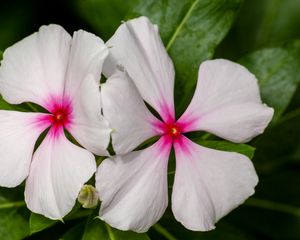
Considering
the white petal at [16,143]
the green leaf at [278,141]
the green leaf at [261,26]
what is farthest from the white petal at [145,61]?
the green leaf at [261,26]

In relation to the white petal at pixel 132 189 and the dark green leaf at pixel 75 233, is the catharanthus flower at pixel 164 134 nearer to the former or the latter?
the white petal at pixel 132 189

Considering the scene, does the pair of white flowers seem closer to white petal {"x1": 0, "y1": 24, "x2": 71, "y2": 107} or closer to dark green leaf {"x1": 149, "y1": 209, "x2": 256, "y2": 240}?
white petal {"x1": 0, "y1": 24, "x2": 71, "y2": 107}

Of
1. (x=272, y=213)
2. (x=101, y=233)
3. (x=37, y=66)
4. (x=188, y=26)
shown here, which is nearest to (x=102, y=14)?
(x=188, y=26)

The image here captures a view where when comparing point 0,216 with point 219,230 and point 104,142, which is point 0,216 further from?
point 219,230

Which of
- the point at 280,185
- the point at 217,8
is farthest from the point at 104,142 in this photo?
the point at 280,185

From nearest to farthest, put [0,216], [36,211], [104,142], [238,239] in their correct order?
[104,142]
[36,211]
[0,216]
[238,239]

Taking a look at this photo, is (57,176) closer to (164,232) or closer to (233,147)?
(233,147)

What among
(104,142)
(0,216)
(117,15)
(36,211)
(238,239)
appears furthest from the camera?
(117,15)
